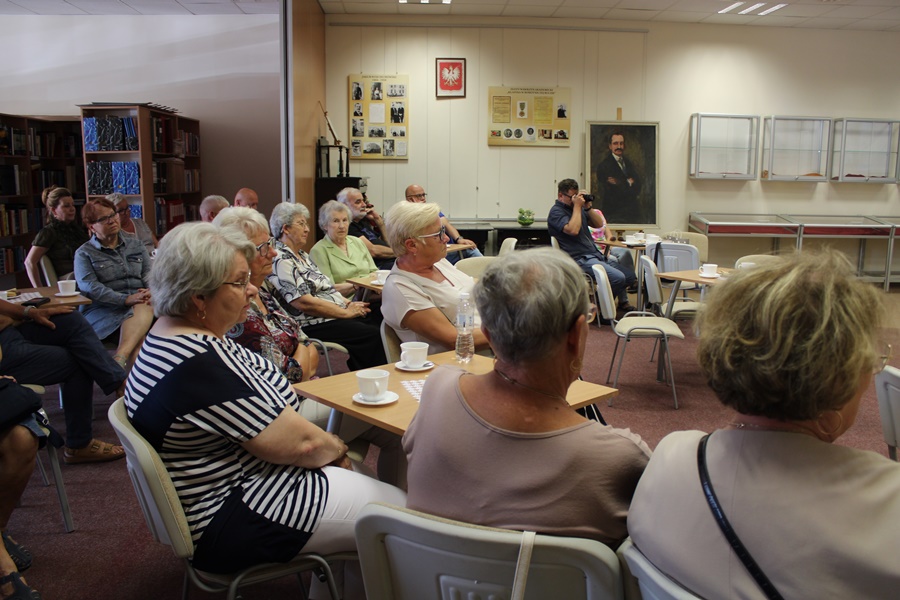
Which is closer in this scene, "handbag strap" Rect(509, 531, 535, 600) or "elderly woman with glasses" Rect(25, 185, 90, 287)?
"handbag strap" Rect(509, 531, 535, 600)

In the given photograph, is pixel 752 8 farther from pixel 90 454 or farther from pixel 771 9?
pixel 90 454

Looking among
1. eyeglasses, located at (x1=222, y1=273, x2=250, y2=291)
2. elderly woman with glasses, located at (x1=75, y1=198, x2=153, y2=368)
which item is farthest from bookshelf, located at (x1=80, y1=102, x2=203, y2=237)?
eyeglasses, located at (x1=222, y1=273, x2=250, y2=291)

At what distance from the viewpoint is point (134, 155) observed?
7391mm

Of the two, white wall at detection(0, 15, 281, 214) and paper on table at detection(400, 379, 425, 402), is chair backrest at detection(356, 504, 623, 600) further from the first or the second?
white wall at detection(0, 15, 281, 214)

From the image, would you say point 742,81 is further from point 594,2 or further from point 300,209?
point 300,209

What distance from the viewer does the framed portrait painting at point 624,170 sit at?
896cm

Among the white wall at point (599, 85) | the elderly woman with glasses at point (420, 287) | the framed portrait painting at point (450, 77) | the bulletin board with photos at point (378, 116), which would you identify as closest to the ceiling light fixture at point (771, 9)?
the white wall at point (599, 85)

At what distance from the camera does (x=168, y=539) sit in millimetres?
1604

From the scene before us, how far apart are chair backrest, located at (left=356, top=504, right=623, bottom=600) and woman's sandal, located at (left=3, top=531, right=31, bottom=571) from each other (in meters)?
1.95

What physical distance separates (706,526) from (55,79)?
9.74m

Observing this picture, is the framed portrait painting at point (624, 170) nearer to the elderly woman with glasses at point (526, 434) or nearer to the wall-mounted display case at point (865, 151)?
the wall-mounted display case at point (865, 151)

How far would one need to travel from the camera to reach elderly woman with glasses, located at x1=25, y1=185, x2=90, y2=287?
206 inches

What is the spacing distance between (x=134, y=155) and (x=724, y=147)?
7236mm

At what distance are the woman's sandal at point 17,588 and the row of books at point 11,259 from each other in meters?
6.57
